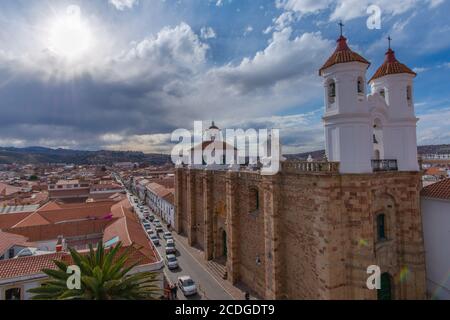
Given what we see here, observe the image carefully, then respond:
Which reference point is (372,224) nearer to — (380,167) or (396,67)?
(380,167)

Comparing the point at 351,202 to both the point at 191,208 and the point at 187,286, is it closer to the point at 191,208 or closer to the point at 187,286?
the point at 187,286

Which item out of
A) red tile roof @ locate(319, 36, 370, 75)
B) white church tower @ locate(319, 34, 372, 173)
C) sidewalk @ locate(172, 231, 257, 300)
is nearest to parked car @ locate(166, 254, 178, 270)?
sidewalk @ locate(172, 231, 257, 300)

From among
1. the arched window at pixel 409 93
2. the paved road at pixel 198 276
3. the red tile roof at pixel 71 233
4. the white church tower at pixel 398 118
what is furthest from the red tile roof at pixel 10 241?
the arched window at pixel 409 93

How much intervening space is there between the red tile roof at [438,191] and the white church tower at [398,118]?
160cm

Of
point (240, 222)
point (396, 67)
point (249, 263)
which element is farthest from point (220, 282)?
point (396, 67)

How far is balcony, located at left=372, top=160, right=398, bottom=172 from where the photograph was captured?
15.2 m

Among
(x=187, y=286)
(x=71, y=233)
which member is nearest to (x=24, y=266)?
(x=187, y=286)

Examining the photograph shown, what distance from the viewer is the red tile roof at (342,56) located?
14625 mm

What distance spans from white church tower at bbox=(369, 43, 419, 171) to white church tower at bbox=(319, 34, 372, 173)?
6.78 feet

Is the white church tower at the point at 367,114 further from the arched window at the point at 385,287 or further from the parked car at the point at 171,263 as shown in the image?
the parked car at the point at 171,263

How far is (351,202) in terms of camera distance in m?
13.9

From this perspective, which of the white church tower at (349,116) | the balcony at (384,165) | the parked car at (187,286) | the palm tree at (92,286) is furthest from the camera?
the parked car at (187,286)

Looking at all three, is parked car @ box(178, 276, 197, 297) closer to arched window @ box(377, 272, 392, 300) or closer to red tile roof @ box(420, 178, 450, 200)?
arched window @ box(377, 272, 392, 300)

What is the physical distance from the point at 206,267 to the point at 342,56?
2177 centimetres
